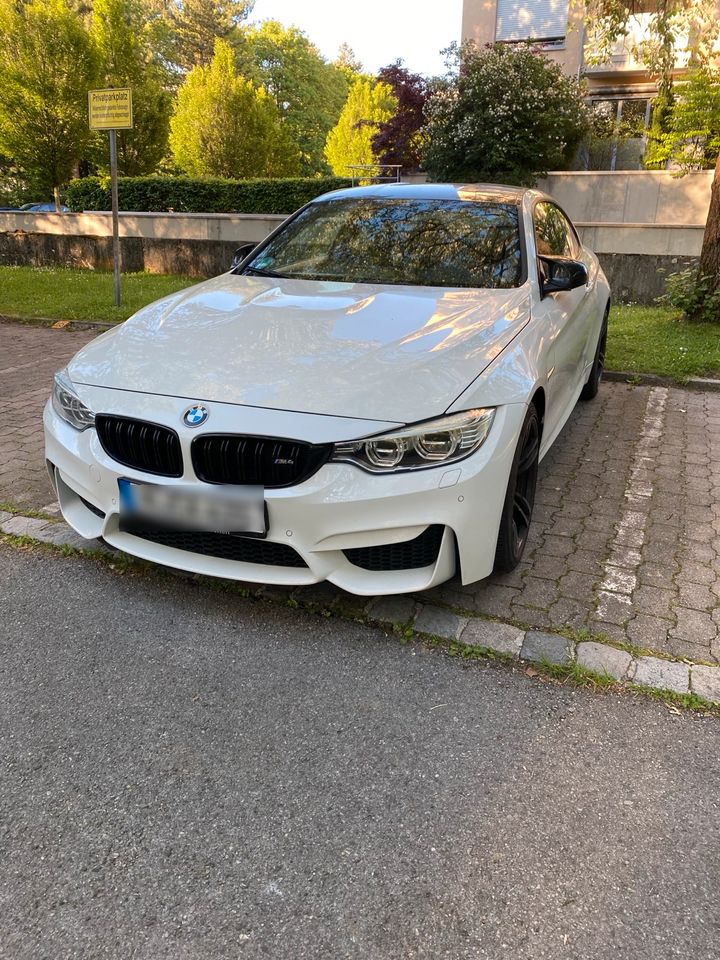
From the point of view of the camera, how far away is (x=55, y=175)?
1886cm

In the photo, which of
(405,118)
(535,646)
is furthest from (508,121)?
(535,646)

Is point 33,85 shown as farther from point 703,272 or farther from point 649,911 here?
point 649,911

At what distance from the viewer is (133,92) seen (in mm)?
19922

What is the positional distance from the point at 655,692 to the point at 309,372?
173 centimetres

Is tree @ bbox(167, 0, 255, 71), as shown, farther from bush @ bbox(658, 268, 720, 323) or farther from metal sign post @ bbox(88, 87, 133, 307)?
bush @ bbox(658, 268, 720, 323)

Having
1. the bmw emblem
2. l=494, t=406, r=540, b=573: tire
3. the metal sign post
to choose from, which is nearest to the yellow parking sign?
the metal sign post

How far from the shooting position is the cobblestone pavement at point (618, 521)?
121 inches

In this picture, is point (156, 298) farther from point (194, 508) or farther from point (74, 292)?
point (194, 508)

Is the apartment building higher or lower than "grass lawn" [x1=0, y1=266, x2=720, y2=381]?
higher

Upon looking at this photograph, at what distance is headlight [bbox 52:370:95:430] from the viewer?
3.05 metres

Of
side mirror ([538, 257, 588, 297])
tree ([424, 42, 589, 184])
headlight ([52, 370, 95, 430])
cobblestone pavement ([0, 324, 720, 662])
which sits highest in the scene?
tree ([424, 42, 589, 184])

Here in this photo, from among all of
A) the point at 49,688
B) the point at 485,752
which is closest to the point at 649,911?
the point at 485,752

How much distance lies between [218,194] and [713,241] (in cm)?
1063

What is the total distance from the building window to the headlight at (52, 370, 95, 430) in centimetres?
2235
